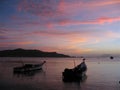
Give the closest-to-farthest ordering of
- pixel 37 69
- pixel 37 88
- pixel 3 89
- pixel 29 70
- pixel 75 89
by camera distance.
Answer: pixel 3 89 → pixel 37 88 → pixel 75 89 → pixel 29 70 → pixel 37 69

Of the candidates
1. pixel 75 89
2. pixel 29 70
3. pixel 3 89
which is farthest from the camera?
pixel 29 70

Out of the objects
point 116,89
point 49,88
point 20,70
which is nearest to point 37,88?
point 49,88

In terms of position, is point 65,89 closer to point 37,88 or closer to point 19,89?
point 37,88

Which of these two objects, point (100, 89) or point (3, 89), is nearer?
point (3, 89)

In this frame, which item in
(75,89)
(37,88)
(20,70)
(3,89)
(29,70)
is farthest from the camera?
(29,70)

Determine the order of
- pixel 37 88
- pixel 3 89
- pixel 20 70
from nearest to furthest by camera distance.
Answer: pixel 3 89
pixel 37 88
pixel 20 70

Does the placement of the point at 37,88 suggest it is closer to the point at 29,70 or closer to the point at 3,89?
the point at 3,89

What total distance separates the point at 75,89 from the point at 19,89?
11.0 m

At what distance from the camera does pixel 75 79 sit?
189 ft

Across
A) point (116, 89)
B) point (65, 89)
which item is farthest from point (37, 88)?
point (116, 89)

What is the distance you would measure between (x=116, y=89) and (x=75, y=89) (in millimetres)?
7692

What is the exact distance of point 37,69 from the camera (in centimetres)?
9481

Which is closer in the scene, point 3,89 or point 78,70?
point 3,89

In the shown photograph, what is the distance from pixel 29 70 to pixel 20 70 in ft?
18.8
